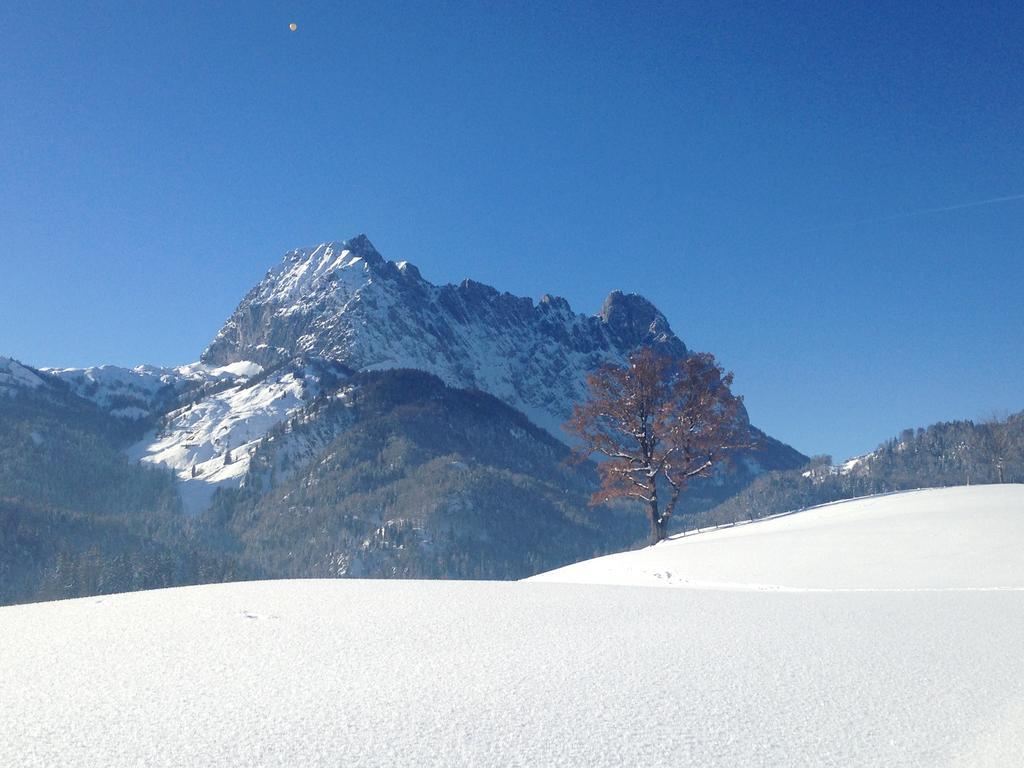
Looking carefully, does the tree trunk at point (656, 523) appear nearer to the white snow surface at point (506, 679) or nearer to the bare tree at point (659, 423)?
the bare tree at point (659, 423)

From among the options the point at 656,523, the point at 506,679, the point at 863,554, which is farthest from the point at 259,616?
the point at 656,523

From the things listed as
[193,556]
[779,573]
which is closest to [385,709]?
[779,573]

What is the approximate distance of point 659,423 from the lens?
27.4 metres

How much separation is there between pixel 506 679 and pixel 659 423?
829 inches

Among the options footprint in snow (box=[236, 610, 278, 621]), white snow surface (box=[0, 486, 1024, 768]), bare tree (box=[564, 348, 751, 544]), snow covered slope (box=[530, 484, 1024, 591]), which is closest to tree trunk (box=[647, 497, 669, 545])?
bare tree (box=[564, 348, 751, 544])

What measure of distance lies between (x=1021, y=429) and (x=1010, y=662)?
201ft

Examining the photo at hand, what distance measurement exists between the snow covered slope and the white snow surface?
8.03ft

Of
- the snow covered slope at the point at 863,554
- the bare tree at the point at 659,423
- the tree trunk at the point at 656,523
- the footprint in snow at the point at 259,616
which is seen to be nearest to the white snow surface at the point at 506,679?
the footprint in snow at the point at 259,616

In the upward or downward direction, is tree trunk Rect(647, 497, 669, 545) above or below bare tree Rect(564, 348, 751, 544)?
below

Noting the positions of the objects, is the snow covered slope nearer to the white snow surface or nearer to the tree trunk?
the white snow surface

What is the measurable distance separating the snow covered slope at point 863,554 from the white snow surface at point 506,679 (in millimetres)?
2446

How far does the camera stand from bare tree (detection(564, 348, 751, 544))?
27594 mm

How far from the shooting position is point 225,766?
201 inches

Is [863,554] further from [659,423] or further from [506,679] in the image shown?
[506,679]
